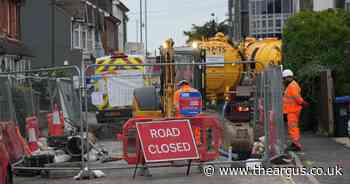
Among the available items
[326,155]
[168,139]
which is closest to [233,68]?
[326,155]

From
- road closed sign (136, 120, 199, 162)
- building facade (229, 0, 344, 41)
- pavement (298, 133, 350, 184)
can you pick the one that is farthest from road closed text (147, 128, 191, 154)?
building facade (229, 0, 344, 41)

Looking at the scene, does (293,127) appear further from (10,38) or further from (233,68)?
(10,38)

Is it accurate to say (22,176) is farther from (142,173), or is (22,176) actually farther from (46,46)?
(46,46)

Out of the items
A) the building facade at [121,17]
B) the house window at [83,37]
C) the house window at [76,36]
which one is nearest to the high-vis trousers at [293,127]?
the house window at [83,37]

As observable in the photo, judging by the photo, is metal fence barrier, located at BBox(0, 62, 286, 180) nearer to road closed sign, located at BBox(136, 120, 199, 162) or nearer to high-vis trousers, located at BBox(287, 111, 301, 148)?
road closed sign, located at BBox(136, 120, 199, 162)

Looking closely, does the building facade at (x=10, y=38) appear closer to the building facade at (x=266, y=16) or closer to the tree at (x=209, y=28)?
the building facade at (x=266, y=16)

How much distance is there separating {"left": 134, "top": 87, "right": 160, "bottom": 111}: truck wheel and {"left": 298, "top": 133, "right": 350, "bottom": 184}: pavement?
3506mm

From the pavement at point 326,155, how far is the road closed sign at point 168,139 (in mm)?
2202

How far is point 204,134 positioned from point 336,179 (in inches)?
97.0

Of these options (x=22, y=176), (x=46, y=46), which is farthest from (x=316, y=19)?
(x=46, y=46)

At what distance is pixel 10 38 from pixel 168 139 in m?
24.7

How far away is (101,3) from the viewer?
68125 mm

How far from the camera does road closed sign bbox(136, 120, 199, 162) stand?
1262 centimetres

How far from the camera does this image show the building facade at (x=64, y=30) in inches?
1818
